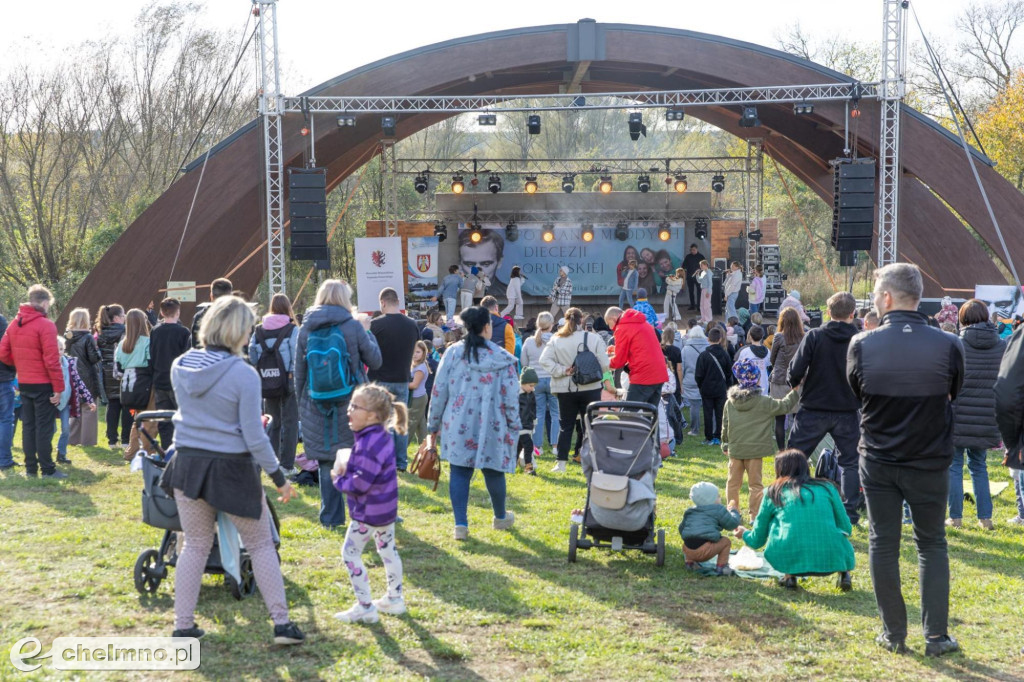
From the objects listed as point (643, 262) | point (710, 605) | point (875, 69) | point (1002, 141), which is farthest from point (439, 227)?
point (875, 69)

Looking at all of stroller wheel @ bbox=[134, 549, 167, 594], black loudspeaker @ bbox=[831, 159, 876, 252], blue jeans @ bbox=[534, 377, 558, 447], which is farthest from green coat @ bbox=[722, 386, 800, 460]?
black loudspeaker @ bbox=[831, 159, 876, 252]

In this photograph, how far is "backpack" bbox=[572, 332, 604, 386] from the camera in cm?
813

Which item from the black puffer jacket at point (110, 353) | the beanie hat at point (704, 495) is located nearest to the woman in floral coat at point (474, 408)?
the beanie hat at point (704, 495)

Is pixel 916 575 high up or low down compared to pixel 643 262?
down

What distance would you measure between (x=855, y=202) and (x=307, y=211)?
338 inches

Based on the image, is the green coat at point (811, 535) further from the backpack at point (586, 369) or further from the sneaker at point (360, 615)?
the backpack at point (586, 369)

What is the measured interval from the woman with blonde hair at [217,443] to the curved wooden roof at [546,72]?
41.8 ft

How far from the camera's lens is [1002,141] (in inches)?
1102

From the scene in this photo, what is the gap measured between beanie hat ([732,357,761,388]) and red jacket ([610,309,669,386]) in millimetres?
1737

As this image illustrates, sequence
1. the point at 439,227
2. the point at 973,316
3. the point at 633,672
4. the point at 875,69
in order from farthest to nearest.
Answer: the point at 875,69 → the point at 439,227 → the point at 973,316 → the point at 633,672

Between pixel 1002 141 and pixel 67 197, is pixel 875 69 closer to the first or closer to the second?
pixel 1002 141

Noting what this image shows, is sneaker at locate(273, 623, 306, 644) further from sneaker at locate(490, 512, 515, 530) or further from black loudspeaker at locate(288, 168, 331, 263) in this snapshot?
black loudspeaker at locate(288, 168, 331, 263)

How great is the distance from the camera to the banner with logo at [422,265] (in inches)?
873

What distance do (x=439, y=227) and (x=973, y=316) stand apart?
17354 millimetres
